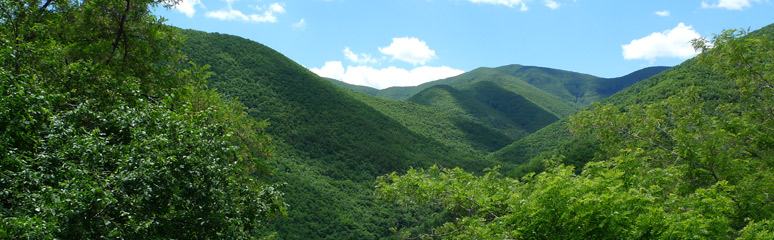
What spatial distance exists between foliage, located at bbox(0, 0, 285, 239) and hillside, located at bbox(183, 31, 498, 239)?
44.6 meters

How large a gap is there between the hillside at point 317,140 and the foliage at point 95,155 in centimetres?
4461

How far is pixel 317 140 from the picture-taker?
3332 inches

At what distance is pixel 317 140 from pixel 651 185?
78.6m

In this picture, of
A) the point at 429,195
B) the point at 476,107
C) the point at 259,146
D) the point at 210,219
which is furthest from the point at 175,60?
the point at 476,107

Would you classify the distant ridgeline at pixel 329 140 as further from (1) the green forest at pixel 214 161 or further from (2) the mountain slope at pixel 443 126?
(1) the green forest at pixel 214 161

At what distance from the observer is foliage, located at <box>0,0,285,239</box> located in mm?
6141

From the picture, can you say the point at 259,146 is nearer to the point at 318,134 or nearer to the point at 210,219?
the point at 210,219

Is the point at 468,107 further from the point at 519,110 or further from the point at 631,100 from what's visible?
the point at 631,100

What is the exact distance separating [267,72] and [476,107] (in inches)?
4038

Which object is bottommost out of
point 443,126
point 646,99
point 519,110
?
point 443,126

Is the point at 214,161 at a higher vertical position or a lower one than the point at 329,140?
higher

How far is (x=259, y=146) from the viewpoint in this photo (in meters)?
14.6

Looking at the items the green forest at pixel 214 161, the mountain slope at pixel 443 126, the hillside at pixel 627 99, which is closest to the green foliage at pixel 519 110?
the mountain slope at pixel 443 126

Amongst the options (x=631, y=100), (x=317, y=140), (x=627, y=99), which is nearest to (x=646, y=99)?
(x=631, y=100)
